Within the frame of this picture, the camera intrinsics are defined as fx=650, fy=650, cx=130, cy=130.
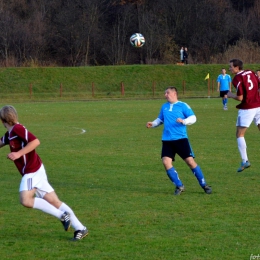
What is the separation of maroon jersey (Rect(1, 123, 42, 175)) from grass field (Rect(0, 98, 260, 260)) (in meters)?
0.85

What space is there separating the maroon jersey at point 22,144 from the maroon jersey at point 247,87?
5.40 metres

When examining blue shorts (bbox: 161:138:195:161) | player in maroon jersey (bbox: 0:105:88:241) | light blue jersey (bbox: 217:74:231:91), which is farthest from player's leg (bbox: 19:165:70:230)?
light blue jersey (bbox: 217:74:231:91)

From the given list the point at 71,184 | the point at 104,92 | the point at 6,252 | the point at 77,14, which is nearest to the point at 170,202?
the point at 71,184

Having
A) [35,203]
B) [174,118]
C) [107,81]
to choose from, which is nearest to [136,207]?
[174,118]

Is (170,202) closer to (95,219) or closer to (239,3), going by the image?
(95,219)

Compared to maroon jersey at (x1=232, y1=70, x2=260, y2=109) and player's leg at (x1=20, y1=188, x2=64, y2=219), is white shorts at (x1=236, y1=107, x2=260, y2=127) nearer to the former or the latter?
maroon jersey at (x1=232, y1=70, x2=260, y2=109)

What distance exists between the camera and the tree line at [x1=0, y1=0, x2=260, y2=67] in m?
64.5

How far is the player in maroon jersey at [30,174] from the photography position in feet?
22.7

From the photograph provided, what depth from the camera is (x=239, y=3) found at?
2847 inches

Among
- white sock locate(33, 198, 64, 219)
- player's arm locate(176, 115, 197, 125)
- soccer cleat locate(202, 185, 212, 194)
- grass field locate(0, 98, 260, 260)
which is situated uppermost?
player's arm locate(176, 115, 197, 125)

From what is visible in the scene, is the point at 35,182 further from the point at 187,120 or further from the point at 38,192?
the point at 187,120

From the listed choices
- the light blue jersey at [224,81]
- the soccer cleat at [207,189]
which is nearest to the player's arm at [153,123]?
the soccer cleat at [207,189]

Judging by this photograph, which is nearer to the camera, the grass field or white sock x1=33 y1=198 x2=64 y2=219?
the grass field

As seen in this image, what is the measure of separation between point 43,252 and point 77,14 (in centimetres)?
6066
